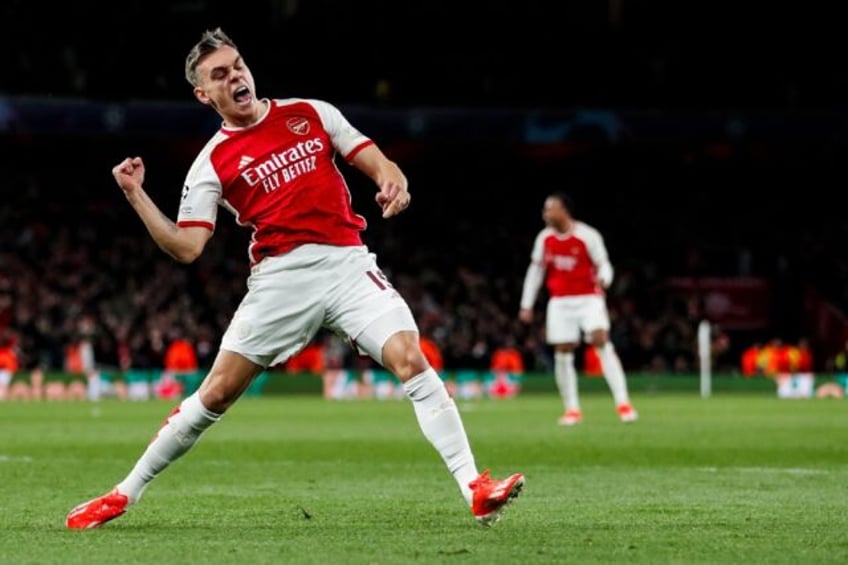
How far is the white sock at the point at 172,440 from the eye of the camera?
301 inches

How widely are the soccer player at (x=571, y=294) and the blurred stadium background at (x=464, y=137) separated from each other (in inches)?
645

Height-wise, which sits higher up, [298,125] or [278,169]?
[298,125]

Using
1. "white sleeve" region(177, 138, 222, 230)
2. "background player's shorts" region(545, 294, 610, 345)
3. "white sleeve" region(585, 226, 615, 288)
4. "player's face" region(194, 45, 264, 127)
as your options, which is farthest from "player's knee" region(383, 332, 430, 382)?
"background player's shorts" region(545, 294, 610, 345)

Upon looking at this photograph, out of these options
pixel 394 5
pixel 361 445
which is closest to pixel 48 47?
pixel 394 5

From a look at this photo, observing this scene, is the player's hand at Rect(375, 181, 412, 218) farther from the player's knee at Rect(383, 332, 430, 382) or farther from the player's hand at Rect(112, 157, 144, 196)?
the player's hand at Rect(112, 157, 144, 196)

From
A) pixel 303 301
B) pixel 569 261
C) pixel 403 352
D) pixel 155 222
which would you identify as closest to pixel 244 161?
pixel 155 222

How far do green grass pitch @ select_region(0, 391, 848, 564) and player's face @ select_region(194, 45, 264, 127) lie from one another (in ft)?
6.40

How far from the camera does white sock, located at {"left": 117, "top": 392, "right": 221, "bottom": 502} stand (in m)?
7.66

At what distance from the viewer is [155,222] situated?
7270 millimetres

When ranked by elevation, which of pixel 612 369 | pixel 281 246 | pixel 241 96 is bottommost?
pixel 612 369

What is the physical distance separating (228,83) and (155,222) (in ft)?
2.44

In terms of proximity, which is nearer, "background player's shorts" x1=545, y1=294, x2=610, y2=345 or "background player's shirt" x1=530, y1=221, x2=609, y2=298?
"background player's shirt" x1=530, y1=221, x2=609, y2=298

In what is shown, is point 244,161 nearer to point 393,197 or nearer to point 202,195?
point 202,195

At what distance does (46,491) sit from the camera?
9.81 meters
